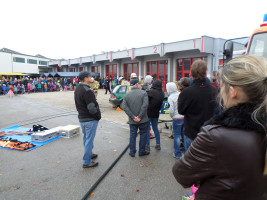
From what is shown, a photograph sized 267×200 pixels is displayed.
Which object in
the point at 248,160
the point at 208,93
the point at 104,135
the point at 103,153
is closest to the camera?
the point at 248,160

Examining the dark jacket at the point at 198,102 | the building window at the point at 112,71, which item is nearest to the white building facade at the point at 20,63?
the building window at the point at 112,71

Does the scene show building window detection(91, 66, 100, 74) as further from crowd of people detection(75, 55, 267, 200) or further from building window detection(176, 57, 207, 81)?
crowd of people detection(75, 55, 267, 200)

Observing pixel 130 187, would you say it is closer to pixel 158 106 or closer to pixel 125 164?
pixel 125 164

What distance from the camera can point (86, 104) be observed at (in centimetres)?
386

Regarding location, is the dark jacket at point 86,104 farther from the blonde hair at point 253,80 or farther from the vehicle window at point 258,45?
the vehicle window at point 258,45

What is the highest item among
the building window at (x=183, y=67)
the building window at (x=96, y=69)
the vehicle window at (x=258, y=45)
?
the building window at (x=96, y=69)

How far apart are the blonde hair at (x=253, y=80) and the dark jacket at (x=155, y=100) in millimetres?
3680

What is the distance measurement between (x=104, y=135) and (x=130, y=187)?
3.23 metres

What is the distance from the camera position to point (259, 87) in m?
1.05

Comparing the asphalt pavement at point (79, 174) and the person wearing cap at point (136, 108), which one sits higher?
the person wearing cap at point (136, 108)

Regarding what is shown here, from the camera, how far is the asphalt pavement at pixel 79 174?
3.16 metres

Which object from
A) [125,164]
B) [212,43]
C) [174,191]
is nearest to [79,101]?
[125,164]

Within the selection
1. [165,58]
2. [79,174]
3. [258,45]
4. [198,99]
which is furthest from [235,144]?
[165,58]

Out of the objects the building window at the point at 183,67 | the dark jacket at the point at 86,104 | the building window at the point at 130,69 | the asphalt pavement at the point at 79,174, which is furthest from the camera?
Answer: the building window at the point at 130,69
